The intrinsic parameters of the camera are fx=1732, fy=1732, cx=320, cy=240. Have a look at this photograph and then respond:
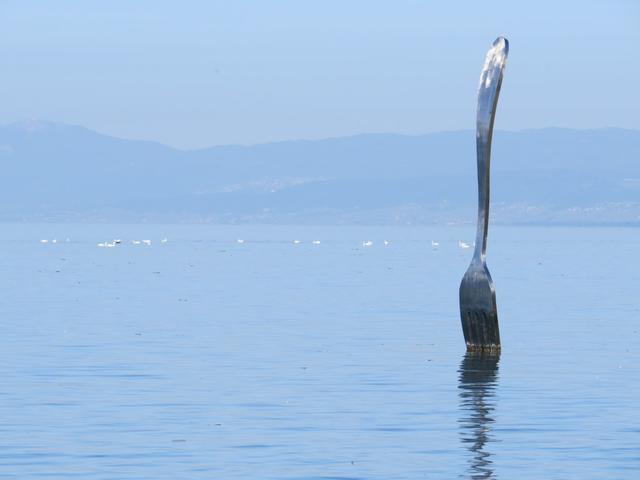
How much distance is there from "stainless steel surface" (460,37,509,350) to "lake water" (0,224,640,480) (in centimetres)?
152

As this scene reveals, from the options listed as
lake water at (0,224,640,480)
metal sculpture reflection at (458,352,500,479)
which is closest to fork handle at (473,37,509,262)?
metal sculpture reflection at (458,352,500,479)

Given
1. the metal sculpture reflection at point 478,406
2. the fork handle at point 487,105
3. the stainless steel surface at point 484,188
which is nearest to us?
the metal sculpture reflection at point 478,406

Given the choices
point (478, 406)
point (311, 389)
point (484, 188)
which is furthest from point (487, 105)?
point (478, 406)

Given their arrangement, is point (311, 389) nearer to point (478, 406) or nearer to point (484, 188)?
point (478, 406)

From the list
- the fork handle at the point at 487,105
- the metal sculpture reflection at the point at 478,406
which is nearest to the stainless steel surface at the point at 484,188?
the fork handle at the point at 487,105

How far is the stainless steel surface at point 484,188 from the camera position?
139ft

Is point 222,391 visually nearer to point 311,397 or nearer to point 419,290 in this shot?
point 311,397

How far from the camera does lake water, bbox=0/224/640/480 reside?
90.7ft

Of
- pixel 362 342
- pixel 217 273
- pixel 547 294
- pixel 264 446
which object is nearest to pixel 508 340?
pixel 362 342

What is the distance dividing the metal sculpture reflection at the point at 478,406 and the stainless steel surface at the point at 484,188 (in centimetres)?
143

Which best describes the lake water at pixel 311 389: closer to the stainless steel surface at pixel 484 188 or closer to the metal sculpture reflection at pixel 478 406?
the metal sculpture reflection at pixel 478 406

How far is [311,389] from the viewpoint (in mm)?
37469

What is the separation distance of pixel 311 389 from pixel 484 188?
28.0 ft

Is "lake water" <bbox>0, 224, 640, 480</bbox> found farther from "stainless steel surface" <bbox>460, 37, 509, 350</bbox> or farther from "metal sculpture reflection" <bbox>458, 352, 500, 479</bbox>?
"stainless steel surface" <bbox>460, 37, 509, 350</bbox>
